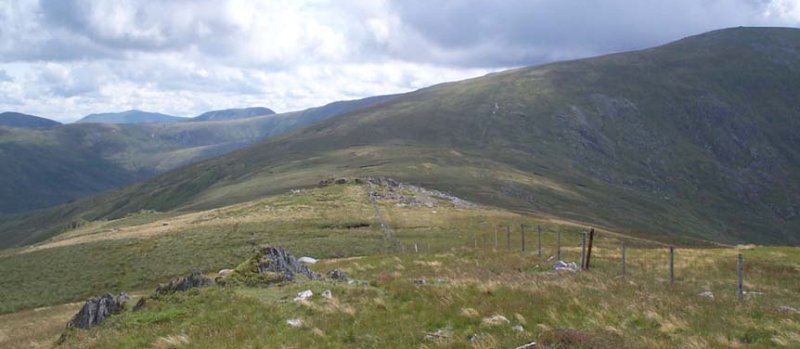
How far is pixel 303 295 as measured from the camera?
21891 mm

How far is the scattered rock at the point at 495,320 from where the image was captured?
16.3 m

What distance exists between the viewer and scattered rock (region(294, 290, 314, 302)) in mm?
21217

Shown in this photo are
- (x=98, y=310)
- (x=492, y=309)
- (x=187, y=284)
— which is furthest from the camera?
(x=187, y=284)

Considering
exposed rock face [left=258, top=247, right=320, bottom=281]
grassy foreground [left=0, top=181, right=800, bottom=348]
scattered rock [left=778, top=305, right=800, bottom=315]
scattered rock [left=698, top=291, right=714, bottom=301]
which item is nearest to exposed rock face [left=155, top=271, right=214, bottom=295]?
grassy foreground [left=0, top=181, right=800, bottom=348]

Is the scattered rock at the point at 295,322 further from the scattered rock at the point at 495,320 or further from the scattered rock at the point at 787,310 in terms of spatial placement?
the scattered rock at the point at 787,310

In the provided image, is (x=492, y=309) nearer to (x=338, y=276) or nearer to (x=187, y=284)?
(x=338, y=276)

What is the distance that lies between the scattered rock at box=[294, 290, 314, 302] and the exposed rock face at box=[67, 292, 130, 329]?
26.6ft

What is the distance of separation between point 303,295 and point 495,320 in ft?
26.5

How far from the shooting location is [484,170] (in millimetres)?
169500

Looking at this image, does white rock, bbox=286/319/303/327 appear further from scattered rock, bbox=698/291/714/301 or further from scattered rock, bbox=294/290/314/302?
scattered rock, bbox=698/291/714/301

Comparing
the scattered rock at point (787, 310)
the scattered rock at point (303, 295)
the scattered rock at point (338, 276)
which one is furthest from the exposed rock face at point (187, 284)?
the scattered rock at point (787, 310)

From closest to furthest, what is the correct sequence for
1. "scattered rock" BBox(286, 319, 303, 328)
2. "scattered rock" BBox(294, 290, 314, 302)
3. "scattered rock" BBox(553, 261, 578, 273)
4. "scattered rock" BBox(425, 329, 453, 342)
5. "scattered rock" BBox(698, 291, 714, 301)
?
1. "scattered rock" BBox(425, 329, 453, 342)
2. "scattered rock" BBox(286, 319, 303, 328)
3. "scattered rock" BBox(698, 291, 714, 301)
4. "scattered rock" BBox(294, 290, 314, 302)
5. "scattered rock" BBox(553, 261, 578, 273)

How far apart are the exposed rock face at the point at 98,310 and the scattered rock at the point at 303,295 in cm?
811

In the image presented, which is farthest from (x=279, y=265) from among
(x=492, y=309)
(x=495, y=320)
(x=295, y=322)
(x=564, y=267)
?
(x=495, y=320)
